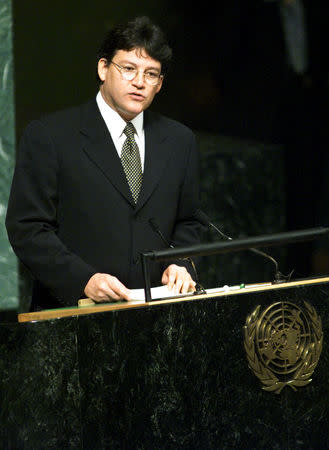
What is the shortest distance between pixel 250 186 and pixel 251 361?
3.46 m

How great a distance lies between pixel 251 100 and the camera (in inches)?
256

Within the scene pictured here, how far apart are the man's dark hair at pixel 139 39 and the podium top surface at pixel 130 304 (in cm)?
86

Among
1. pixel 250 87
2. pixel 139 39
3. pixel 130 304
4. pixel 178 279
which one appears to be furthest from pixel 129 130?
pixel 250 87

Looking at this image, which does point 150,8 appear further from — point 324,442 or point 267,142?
point 324,442

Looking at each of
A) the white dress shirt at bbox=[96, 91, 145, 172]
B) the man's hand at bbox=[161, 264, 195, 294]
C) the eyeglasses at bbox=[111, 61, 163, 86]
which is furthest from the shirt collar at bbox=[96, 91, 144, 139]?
the man's hand at bbox=[161, 264, 195, 294]

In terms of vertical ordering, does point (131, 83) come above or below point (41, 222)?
above

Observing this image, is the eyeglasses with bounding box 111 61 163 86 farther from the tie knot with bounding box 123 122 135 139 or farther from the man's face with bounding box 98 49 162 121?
the tie knot with bounding box 123 122 135 139

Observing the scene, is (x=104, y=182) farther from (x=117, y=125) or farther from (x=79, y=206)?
(x=117, y=125)

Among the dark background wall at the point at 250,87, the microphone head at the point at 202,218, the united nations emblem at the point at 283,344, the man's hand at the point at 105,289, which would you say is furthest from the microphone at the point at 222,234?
the dark background wall at the point at 250,87

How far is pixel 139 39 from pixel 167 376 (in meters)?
1.18

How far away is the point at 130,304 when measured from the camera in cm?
308

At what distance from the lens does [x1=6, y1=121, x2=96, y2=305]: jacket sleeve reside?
11.3 ft

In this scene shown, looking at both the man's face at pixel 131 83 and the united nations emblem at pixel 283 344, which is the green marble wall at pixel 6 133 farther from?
the united nations emblem at pixel 283 344

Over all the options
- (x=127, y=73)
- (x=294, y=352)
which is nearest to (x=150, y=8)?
(x=127, y=73)
